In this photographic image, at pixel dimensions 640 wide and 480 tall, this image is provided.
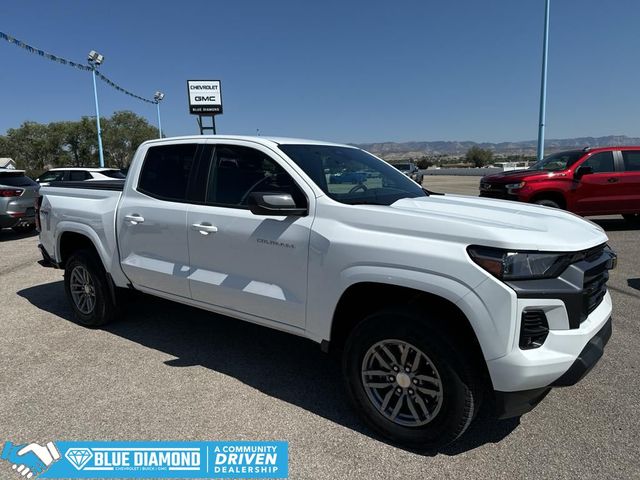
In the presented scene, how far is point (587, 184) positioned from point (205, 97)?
26.0 meters

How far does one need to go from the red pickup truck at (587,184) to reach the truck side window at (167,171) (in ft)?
25.2

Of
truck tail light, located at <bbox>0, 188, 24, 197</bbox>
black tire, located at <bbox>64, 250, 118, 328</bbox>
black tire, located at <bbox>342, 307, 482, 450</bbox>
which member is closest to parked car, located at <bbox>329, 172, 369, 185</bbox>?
Answer: black tire, located at <bbox>342, 307, 482, 450</bbox>

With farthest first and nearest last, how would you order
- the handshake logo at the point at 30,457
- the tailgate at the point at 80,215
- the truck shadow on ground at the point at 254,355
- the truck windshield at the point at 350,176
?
the tailgate at the point at 80,215 < the truck windshield at the point at 350,176 < the truck shadow on ground at the point at 254,355 < the handshake logo at the point at 30,457

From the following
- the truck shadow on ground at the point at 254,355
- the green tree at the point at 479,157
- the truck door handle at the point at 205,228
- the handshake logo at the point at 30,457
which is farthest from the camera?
the green tree at the point at 479,157

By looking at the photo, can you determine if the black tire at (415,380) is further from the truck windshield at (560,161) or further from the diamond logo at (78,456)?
the truck windshield at (560,161)

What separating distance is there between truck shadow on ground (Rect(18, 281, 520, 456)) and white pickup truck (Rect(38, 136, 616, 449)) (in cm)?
40

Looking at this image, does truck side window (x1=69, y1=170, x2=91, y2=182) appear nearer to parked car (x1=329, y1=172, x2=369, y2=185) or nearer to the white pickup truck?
the white pickup truck

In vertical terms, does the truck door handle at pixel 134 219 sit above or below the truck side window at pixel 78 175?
below

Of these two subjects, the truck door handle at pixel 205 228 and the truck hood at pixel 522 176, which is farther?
the truck hood at pixel 522 176

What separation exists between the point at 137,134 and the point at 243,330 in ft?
223

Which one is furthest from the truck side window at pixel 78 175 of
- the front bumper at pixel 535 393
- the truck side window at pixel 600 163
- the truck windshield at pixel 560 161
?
the front bumper at pixel 535 393

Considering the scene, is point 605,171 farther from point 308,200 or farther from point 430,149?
point 430,149

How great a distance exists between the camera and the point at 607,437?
274 cm

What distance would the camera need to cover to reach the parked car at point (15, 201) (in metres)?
10.1
